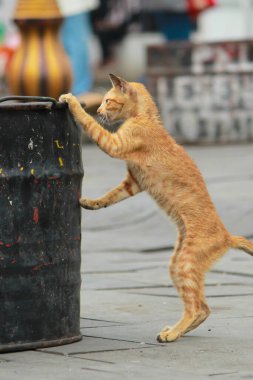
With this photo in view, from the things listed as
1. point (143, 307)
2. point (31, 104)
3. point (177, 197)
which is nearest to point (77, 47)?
point (143, 307)

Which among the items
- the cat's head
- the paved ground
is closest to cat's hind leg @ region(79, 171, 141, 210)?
the cat's head

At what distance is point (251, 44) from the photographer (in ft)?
69.1

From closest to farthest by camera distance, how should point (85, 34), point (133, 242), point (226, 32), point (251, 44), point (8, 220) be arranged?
point (8, 220) < point (133, 242) < point (251, 44) < point (85, 34) < point (226, 32)

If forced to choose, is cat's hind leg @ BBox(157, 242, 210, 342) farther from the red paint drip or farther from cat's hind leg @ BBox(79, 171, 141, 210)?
the red paint drip

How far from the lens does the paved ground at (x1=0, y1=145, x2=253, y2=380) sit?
21.7ft

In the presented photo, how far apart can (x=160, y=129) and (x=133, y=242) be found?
4.77 m

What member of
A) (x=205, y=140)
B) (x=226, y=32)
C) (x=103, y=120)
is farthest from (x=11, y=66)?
(x=103, y=120)

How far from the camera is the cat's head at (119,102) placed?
7734mm

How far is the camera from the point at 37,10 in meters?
18.5

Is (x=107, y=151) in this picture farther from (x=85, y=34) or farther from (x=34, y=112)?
(x=85, y=34)

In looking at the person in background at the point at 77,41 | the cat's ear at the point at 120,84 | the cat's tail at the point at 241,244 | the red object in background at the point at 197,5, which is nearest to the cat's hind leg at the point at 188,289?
the cat's tail at the point at 241,244

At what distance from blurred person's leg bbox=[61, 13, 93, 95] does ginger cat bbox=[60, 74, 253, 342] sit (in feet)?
49.4

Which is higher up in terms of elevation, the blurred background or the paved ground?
the blurred background

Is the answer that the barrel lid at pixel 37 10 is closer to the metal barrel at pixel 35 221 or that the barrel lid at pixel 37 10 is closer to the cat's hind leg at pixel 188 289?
the metal barrel at pixel 35 221
